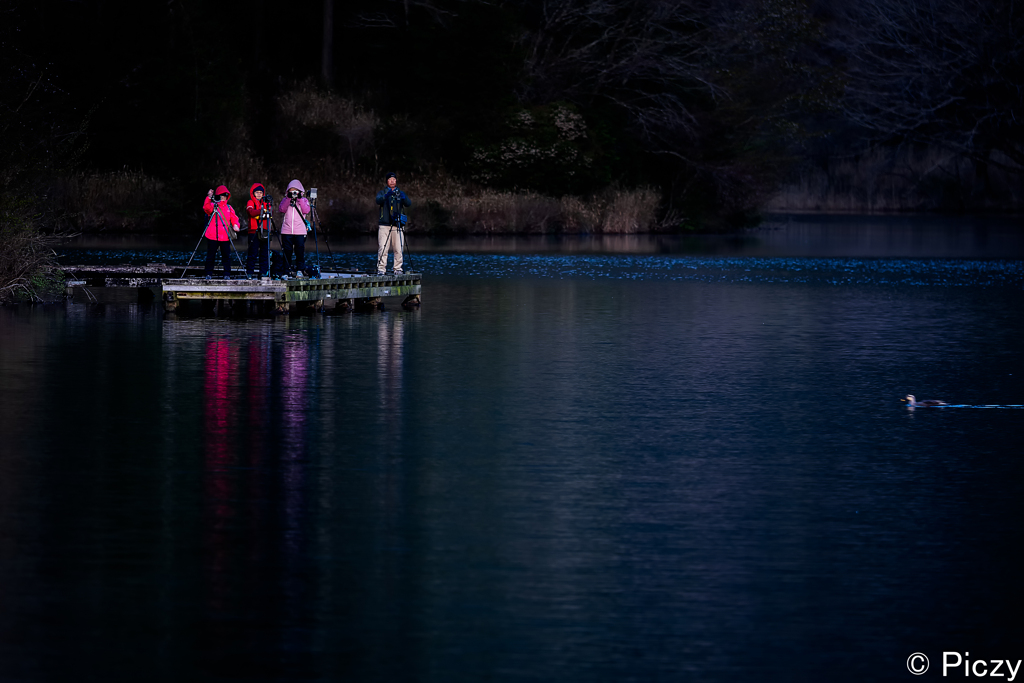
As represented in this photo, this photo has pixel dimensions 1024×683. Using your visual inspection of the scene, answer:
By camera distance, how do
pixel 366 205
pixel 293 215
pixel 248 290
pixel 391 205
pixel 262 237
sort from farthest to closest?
pixel 366 205
pixel 391 205
pixel 293 215
pixel 262 237
pixel 248 290

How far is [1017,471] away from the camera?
36.6 feet

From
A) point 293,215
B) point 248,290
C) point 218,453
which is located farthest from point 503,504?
point 293,215

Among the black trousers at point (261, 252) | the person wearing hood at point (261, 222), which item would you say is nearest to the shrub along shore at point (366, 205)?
the black trousers at point (261, 252)

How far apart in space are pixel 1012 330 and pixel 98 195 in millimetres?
36816

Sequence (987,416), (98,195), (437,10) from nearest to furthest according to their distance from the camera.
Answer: (987,416), (98,195), (437,10)

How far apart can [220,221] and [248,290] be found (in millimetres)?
1976

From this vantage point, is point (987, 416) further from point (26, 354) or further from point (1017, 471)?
point (26, 354)

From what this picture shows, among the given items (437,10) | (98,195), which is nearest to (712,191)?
(437,10)

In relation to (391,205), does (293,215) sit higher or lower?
lower

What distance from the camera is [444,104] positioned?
63.4 m

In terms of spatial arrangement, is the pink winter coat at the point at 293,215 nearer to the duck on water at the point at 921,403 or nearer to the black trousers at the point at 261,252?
the black trousers at the point at 261,252

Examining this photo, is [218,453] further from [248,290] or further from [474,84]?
[474,84]

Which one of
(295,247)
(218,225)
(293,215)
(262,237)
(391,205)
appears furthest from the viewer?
(391,205)

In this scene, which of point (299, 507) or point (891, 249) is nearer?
point (299, 507)
